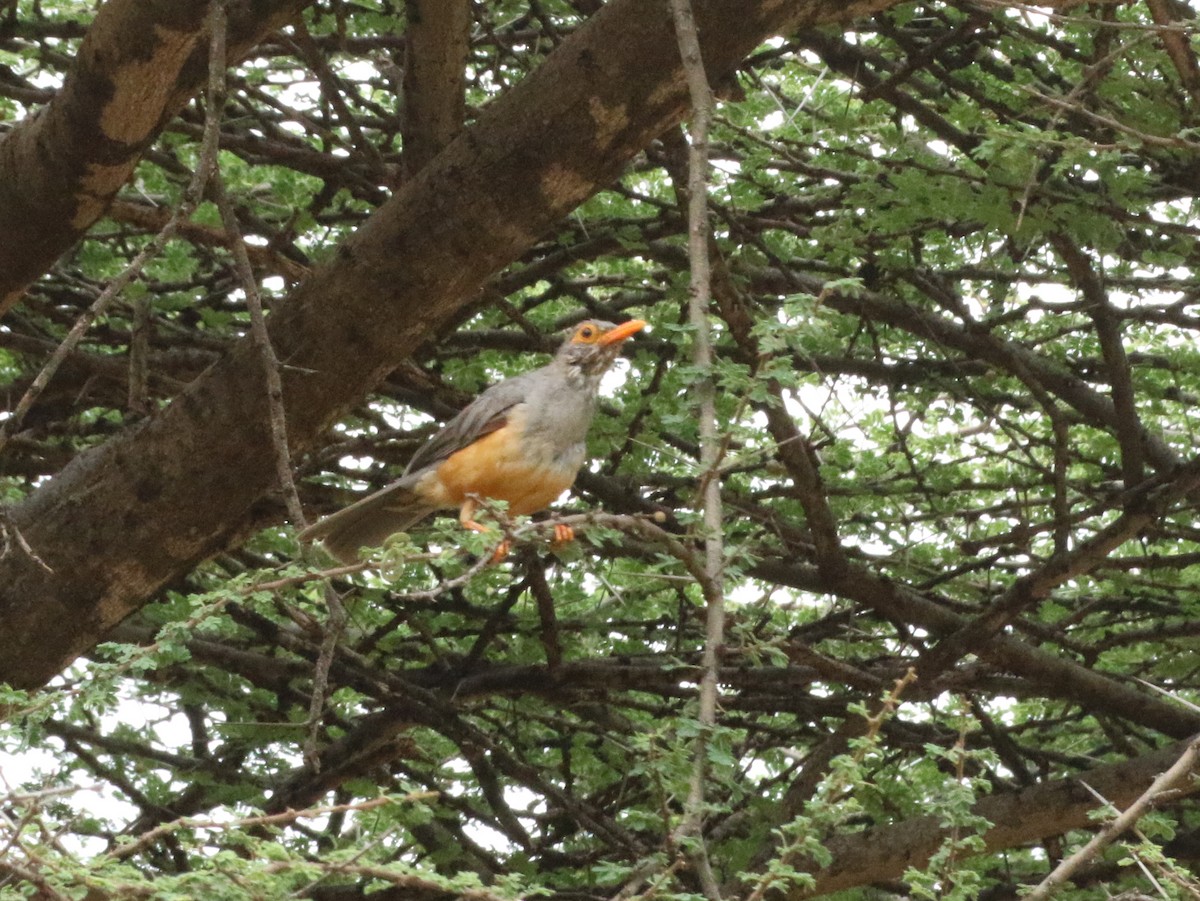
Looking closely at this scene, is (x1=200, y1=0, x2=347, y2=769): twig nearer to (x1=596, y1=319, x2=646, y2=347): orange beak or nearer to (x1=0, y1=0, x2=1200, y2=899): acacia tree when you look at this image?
(x1=0, y1=0, x2=1200, y2=899): acacia tree

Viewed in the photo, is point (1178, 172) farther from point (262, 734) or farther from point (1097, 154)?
point (262, 734)

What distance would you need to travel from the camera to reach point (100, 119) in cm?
417

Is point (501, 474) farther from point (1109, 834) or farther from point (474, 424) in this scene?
point (1109, 834)

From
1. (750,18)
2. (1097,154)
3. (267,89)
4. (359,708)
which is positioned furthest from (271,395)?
(359,708)

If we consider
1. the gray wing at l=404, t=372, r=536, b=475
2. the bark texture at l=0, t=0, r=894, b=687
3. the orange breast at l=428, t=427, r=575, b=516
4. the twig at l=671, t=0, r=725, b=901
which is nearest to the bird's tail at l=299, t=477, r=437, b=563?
the gray wing at l=404, t=372, r=536, b=475

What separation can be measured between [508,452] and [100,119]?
1.42 meters

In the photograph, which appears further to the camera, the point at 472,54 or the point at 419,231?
the point at 472,54

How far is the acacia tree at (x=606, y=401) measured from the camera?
13.8ft

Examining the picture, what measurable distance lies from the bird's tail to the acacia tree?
28cm

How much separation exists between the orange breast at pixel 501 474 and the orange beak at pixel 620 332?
18.4 inches

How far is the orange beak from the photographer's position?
472 centimetres

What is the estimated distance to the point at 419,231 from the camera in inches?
169

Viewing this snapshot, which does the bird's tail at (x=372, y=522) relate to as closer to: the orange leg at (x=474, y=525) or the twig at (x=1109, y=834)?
the orange leg at (x=474, y=525)

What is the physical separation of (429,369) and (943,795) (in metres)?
3.42
